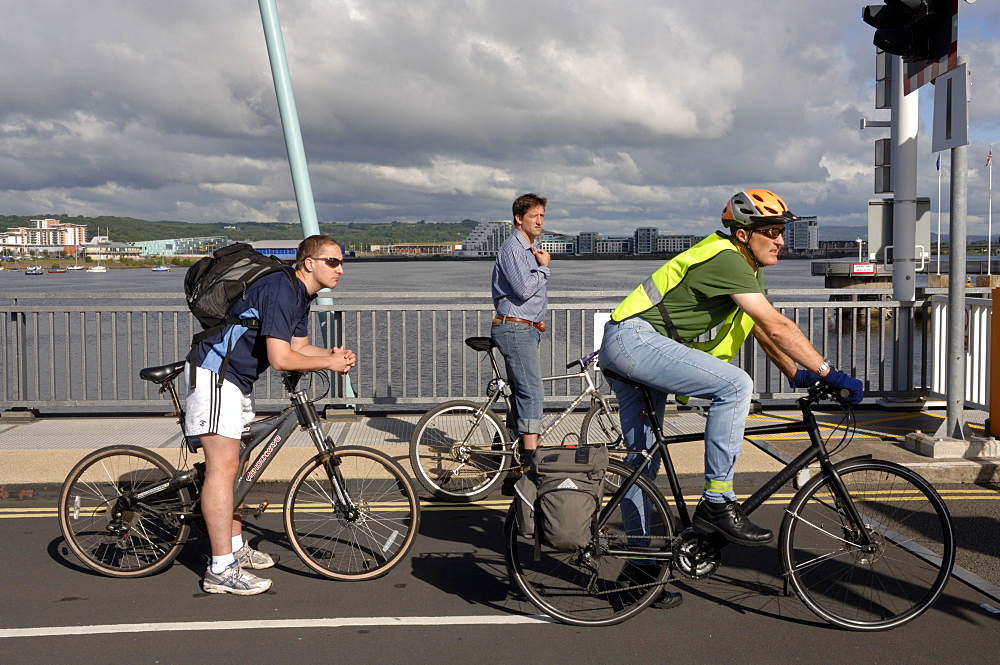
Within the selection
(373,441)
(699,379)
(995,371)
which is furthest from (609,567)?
(995,371)

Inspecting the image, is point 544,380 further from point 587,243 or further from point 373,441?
point 587,243

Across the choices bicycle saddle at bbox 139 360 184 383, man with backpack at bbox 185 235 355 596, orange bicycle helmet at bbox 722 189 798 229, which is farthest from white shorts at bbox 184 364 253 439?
orange bicycle helmet at bbox 722 189 798 229

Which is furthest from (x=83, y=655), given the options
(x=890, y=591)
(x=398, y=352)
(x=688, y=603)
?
(x=398, y=352)

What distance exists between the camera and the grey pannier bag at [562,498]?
4.06m

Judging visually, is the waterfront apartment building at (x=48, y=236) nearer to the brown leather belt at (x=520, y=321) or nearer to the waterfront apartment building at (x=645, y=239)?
the waterfront apartment building at (x=645, y=239)

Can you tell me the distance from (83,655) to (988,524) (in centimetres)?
517

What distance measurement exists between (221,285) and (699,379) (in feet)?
7.80

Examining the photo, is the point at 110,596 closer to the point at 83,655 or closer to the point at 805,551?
the point at 83,655

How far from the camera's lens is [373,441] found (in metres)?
8.24

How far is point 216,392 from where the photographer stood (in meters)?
4.66

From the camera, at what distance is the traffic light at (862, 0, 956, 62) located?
688cm

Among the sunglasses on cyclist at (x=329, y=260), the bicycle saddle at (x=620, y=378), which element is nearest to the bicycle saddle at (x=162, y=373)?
the sunglasses on cyclist at (x=329, y=260)

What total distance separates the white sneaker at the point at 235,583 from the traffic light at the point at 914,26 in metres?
5.86

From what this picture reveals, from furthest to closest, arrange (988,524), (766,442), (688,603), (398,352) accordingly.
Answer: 1. (398,352)
2. (766,442)
3. (988,524)
4. (688,603)
